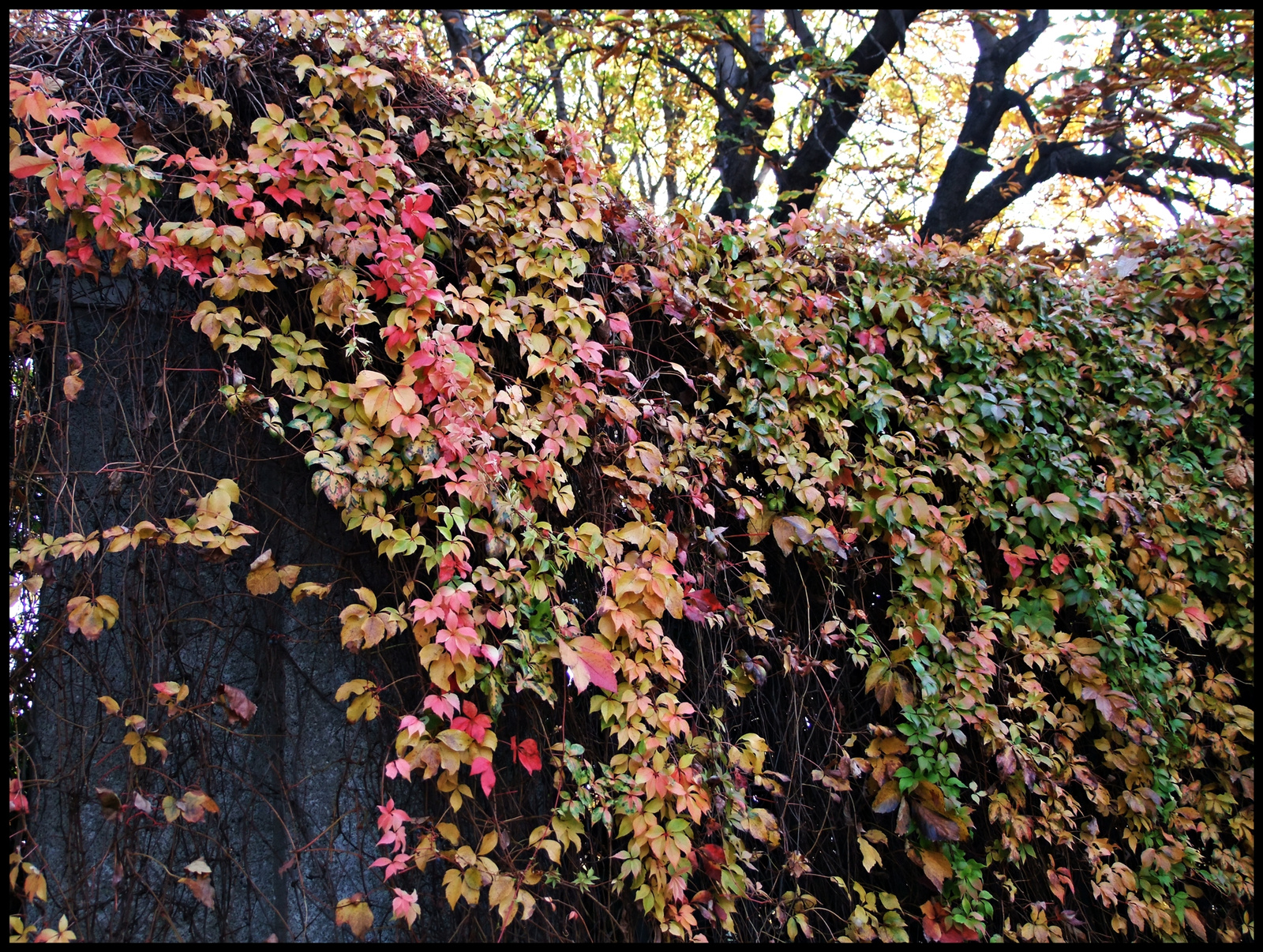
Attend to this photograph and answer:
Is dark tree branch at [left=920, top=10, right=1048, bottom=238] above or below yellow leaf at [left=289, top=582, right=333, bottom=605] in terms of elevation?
above

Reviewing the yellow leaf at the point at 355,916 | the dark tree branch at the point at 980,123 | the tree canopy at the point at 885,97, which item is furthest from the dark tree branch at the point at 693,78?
the yellow leaf at the point at 355,916

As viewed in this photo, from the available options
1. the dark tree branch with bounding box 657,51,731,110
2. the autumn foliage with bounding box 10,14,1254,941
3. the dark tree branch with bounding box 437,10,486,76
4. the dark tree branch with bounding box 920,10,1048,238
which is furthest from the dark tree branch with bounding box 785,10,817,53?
the autumn foliage with bounding box 10,14,1254,941

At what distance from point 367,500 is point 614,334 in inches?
34.8

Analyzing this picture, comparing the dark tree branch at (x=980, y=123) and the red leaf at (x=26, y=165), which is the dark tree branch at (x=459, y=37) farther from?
the red leaf at (x=26, y=165)

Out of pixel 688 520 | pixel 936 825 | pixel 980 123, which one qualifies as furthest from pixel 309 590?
pixel 980 123

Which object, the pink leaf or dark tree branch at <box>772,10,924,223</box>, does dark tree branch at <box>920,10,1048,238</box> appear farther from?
the pink leaf

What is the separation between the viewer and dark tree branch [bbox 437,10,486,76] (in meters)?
5.84

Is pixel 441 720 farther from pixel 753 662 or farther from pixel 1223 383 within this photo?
pixel 1223 383

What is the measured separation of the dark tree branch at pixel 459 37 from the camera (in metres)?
5.84

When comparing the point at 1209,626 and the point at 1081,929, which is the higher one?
the point at 1209,626

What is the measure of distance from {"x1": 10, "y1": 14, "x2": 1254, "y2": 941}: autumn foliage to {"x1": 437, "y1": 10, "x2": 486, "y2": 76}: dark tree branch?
4.37 m

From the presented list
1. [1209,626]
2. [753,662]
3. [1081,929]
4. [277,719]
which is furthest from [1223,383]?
[277,719]

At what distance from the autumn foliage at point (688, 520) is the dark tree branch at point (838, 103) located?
289cm

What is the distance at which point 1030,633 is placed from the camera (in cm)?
257
